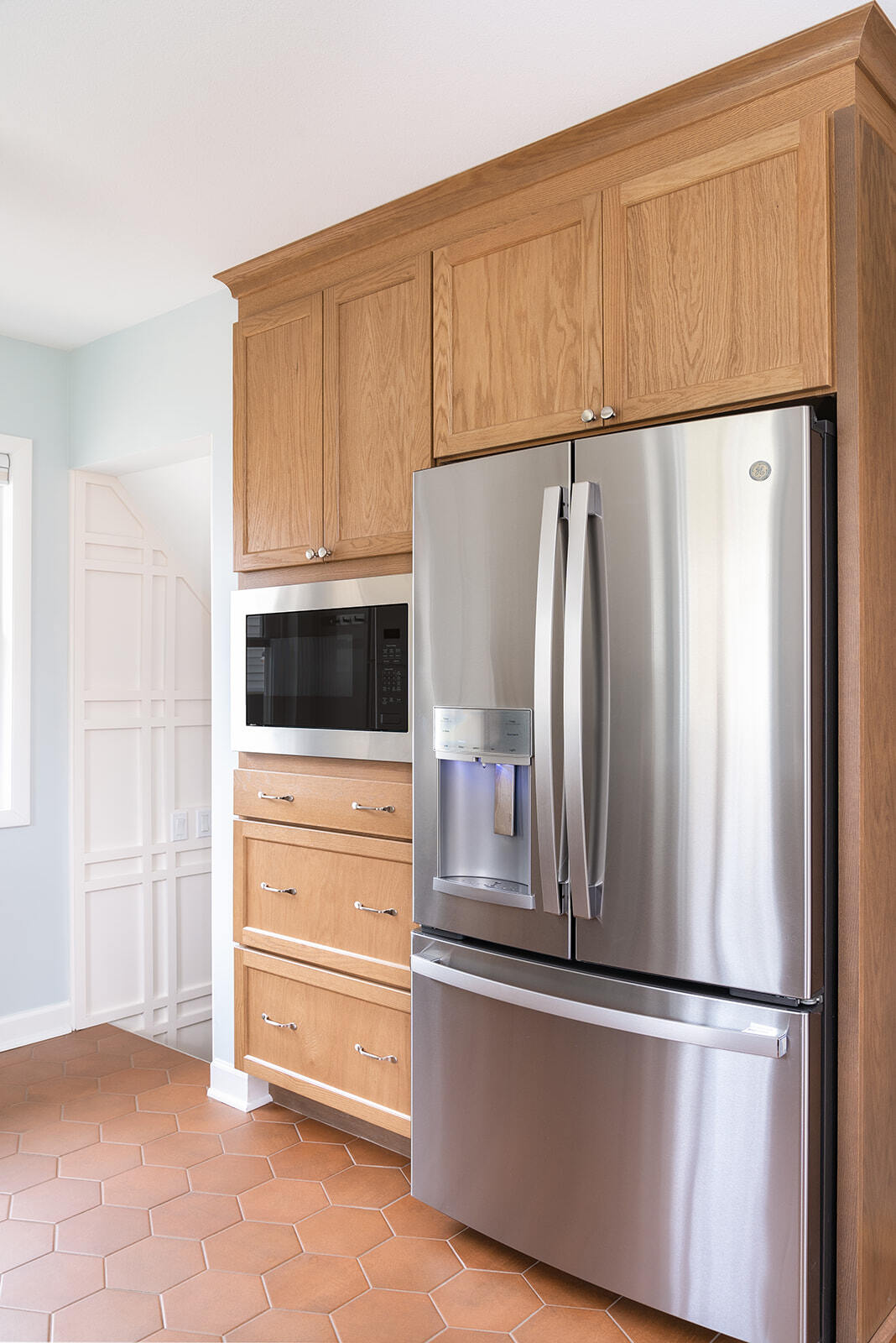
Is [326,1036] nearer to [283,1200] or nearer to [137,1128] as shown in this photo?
[283,1200]

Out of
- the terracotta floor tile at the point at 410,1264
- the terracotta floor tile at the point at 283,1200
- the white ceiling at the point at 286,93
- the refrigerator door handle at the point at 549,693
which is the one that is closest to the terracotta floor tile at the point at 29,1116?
the terracotta floor tile at the point at 283,1200

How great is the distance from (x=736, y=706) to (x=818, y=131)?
41.6 inches

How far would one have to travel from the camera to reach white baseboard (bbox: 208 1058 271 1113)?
301 centimetres

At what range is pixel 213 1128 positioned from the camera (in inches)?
113

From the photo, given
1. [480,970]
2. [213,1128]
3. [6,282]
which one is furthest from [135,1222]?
[6,282]

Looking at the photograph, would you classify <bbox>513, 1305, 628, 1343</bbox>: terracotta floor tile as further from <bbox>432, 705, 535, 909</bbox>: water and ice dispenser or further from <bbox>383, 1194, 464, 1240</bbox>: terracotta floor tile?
<bbox>432, 705, 535, 909</bbox>: water and ice dispenser

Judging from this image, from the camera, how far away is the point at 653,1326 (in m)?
1.99

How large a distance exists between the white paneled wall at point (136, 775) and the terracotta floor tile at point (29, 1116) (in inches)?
28.3

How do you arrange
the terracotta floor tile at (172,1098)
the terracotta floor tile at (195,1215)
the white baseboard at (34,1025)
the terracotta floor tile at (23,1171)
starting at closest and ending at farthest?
the terracotta floor tile at (195,1215) → the terracotta floor tile at (23,1171) → the terracotta floor tile at (172,1098) → the white baseboard at (34,1025)

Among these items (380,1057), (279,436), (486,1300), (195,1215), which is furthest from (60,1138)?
(279,436)

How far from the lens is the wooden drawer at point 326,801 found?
2533 millimetres

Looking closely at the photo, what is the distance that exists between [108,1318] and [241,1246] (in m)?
0.33

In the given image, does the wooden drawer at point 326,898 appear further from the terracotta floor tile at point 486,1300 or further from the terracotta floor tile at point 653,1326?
the terracotta floor tile at point 653,1326

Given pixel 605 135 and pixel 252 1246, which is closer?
pixel 605 135
